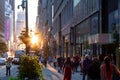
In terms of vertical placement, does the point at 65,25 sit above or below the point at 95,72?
above

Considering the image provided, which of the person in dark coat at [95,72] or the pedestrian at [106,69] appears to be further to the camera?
the person in dark coat at [95,72]

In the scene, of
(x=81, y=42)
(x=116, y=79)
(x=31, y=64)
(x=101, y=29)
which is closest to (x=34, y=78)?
(x=31, y=64)

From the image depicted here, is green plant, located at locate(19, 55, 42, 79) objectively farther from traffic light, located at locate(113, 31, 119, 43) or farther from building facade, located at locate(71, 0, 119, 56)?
traffic light, located at locate(113, 31, 119, 43)

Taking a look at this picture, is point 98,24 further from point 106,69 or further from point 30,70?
point 106,69

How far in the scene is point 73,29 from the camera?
55531 millimetres

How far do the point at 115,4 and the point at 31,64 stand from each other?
13576mm

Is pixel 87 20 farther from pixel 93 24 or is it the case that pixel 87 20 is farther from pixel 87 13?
pixel 93 24

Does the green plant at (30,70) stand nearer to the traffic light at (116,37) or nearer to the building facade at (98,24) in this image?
the building facade at (98,24)

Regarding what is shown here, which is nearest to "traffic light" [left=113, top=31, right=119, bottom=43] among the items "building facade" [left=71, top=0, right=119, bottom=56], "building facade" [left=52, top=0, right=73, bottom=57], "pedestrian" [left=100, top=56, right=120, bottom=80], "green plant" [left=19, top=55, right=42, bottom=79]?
"building facade" [left=71, top=0, right=119, bottom=56]

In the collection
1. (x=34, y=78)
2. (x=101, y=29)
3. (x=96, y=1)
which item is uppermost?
(x=96, y=1)

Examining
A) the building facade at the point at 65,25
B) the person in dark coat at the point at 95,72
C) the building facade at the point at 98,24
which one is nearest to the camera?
the person in dark coat at the point at 95,72

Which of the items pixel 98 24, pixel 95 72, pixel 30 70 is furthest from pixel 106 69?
pixel 98 24

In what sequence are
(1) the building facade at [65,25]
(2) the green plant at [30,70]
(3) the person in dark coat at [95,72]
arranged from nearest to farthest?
(3) the person in dark coat at [95,72] < (2) the green plant at [30,70] < (1) the building facade at [65,25]

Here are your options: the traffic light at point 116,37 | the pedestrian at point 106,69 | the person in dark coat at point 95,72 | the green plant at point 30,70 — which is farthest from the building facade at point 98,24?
the pedestrian at point 106,69
